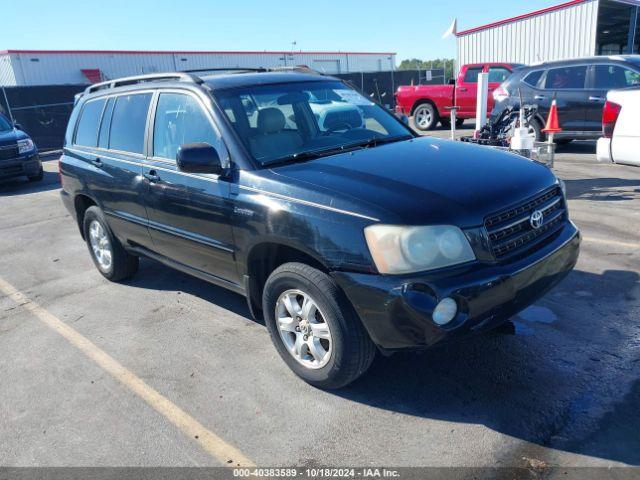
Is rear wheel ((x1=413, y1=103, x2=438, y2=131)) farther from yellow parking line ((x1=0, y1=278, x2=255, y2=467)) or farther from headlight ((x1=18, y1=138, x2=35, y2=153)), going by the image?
yellow parking line ((x1=0, y1=278, x2=255, y2=467))

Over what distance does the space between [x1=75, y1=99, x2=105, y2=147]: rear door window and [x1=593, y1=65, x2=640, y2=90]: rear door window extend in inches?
364

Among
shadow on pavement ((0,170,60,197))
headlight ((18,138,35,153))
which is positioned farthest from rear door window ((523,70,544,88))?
headlight ((18,138,35,153))

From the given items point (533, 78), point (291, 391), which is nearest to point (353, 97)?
point (291, 391)

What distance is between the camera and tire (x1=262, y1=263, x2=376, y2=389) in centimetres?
301

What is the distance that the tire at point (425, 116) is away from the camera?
53.3ft

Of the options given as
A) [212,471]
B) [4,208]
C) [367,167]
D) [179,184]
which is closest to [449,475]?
[212,471]

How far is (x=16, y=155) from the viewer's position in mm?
11883

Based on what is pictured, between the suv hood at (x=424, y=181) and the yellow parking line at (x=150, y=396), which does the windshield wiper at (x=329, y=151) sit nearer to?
the suv hood at (x=424, y=181)

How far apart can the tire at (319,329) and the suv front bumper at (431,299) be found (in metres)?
0.12

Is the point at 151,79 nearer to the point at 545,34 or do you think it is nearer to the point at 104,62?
the point at 545,34

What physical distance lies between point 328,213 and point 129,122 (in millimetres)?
2588

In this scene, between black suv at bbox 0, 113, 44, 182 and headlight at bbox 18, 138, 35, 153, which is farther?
headlight at bbox 18, 138, 35, 153

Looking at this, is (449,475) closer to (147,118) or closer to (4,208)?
(147,118)

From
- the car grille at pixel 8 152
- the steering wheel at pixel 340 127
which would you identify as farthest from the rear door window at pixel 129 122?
the car grille at pixel 8 152
